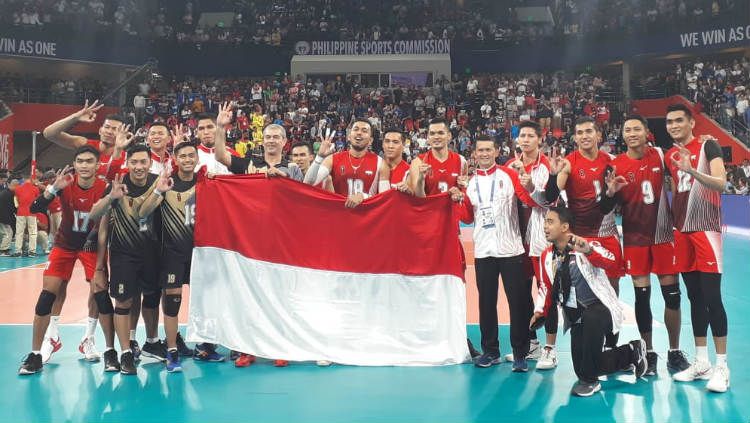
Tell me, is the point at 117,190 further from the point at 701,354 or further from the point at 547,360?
the point at 701,354

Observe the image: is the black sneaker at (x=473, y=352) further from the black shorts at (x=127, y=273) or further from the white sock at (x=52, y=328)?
the white sock at (x=52, y=328)

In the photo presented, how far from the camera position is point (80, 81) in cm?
3173

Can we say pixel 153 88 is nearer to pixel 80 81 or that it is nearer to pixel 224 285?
pixel 80 81

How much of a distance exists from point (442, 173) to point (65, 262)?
3.94 metres

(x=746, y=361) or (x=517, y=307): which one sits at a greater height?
(x=517, y=307)

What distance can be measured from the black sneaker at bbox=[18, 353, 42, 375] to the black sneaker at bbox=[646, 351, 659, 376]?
19.0ft

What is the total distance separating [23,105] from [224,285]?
86.9 feet

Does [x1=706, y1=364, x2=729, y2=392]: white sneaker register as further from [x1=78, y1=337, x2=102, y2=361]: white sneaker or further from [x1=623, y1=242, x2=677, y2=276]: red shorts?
[x1=78, y1=337, x2=102, y2=361]: white sneaker

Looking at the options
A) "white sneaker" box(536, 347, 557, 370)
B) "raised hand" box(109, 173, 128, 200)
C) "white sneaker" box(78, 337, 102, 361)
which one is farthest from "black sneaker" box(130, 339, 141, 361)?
"white sneaker" box(536, 347, 557, 370)

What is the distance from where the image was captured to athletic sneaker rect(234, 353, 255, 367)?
22.0 ft

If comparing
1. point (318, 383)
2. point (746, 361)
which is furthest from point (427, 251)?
point (746, 361)

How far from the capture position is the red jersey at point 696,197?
610 centimetres

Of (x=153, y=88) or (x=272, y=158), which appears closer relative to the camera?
(x=272, y=158)

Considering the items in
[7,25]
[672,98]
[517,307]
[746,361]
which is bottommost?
[746,361]
